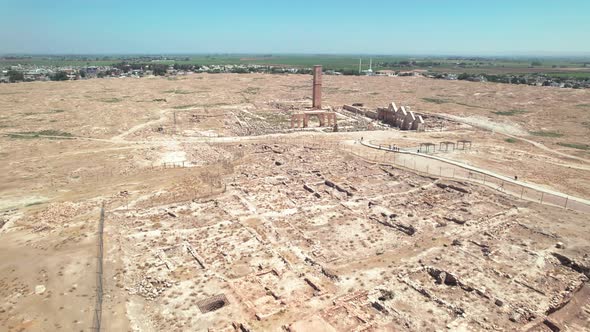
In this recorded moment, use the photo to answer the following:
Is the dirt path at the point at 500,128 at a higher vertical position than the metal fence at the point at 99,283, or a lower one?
higher

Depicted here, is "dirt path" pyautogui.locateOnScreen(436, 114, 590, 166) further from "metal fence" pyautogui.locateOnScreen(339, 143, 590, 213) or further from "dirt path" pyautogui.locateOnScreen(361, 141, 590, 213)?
"metal fence" pyautogui.locateOnScreen(339, 143, 590, 213)

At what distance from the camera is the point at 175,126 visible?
54219mm

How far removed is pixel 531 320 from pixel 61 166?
38.6 m

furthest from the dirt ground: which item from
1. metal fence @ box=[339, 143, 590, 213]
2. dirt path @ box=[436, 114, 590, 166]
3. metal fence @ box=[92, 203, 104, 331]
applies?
metal fence @ box=[339, 143, 590, 213]

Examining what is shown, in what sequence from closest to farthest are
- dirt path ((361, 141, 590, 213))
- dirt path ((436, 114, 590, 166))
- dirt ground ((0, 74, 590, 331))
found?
dirt ground ((0, 74, 590, 331))
dirt path ((361, 141, 590, 213))
dirt path ((436, 114, 590, 166))

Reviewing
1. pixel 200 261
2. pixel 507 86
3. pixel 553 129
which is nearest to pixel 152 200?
pixel 200 261

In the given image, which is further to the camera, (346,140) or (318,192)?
(346,140)

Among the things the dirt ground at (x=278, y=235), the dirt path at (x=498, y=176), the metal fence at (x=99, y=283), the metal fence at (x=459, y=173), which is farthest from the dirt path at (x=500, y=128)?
the metal fence at (x=99, y=283)

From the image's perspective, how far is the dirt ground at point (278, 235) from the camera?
15.8m

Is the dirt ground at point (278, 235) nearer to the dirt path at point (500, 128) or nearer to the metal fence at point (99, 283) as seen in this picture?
the metal fence at point (99, 283)

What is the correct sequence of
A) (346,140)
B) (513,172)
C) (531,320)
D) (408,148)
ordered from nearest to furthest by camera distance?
(531,320) → (513,172) → (408,148) → (346,140)

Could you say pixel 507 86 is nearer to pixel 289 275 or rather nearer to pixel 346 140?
pixel 346 140

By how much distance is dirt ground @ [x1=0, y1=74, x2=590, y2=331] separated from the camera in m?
15.8

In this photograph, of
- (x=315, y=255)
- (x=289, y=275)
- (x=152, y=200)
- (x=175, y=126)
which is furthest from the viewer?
(x=175, y=126)
